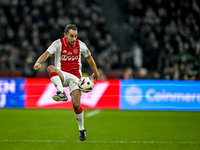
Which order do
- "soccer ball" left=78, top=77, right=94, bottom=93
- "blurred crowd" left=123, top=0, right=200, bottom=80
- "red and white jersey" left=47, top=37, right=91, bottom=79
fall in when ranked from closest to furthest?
"soccer ball" left=78, top=77, right=94, bottom=93, "red and white jersey" left=47, top=37, right=91, bottom=79, "blurred crowd" left=123, top=0, right=200, bottom=80

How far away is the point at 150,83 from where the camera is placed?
1033 cm

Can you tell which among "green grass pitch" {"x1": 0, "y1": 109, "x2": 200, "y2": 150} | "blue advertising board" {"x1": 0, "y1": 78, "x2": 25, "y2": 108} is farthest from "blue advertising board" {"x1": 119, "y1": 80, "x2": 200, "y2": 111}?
"blue advertising board" {"x1": 0, "y1": 78, "x2": 25, "y2": 108}

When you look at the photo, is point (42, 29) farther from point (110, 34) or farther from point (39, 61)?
point (39, 61)

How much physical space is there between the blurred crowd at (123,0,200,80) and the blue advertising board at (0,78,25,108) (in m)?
4.73

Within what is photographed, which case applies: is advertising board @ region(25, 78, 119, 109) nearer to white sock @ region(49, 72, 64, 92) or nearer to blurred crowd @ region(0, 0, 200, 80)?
blurred crowd @ region(0, 0, 200, 80)

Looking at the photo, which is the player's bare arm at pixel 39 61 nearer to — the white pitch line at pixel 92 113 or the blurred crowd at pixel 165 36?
the white pitch line at pixel 92 113

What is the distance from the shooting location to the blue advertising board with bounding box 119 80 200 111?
1015cm

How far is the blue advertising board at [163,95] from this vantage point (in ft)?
33.3

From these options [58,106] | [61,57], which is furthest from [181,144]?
[58,106]

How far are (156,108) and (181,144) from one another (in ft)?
14.9

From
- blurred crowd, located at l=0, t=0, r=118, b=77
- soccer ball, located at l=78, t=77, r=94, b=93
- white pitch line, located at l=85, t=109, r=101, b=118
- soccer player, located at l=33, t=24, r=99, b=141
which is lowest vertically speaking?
white pitch line, located at l=85, t=109, r=101, b=118

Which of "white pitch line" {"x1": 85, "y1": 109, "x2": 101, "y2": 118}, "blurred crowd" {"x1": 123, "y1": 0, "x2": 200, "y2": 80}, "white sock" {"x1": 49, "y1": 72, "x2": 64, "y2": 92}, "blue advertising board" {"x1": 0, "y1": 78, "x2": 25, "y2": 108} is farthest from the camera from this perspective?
"blurred crowd" {"x1": 123, "y1": 0, "x2": 200, "y2": 80}

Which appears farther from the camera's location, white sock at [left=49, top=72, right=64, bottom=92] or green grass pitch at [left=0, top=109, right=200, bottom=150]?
green grass pitch at [left=0, top=109, right=200, bottom=150]

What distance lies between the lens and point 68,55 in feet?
17.1
